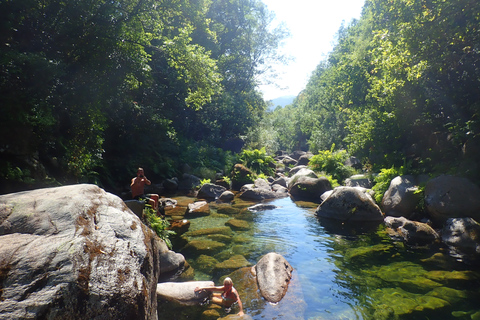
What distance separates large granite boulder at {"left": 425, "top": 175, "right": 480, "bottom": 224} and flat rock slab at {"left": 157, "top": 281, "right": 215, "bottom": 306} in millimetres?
7796

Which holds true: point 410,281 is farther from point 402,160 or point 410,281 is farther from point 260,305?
point 402,160

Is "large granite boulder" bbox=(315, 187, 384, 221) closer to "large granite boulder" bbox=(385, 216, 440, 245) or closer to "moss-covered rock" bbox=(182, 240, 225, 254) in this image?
"large granite boulder" bbox=(385, 216, 440, 245)

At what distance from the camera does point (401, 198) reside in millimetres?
10500

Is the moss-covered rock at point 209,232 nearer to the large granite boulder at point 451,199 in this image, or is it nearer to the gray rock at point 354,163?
the large granite boulder at point 451,199

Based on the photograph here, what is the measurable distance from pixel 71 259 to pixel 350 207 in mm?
10435

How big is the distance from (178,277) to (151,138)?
45.1ft

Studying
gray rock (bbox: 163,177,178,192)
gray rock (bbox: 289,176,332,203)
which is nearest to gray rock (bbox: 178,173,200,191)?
gray rock (bbox: 163,177,178,192)

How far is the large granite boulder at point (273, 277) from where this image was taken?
549 centimetres

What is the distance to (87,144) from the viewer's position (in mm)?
10281

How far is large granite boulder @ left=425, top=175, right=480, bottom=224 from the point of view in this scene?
8.41 m

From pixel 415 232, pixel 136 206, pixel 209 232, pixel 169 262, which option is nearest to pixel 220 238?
pixel 209 232

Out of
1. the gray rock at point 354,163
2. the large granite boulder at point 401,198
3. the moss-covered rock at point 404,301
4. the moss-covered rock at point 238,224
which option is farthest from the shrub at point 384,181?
the gray rock at point 354,163

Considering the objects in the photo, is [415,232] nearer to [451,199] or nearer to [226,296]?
[451,199]

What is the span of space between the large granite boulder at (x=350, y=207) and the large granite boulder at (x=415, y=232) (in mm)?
1314
